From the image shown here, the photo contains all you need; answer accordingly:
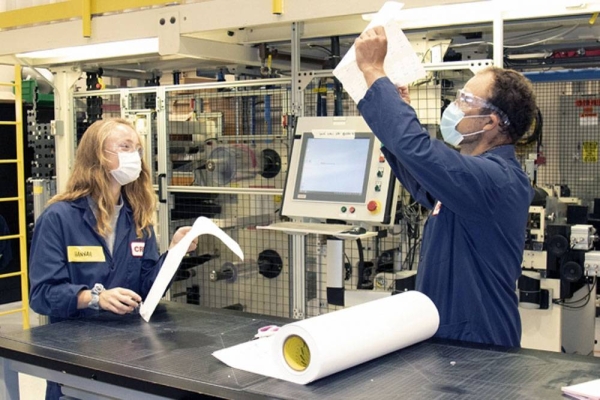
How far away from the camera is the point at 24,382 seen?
4988 mm

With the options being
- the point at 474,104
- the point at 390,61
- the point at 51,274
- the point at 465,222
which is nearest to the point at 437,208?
the point at 465,222

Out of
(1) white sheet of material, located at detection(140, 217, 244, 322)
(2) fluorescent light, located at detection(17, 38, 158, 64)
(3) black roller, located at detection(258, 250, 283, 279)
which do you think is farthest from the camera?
(3) black roller, located at detection(258, 250, 283, 279)

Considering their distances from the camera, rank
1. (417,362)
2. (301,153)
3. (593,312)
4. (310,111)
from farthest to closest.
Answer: (593,312) → (310,111) → (301,153) → (417,362)

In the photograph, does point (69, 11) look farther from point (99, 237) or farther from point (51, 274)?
point (51, 274)

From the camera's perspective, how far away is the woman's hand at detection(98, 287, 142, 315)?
2.40m

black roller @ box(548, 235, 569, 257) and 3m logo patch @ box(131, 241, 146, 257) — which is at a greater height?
3m logo patch @ box(131, 241, 146, 257)

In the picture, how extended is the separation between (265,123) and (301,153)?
1426mm

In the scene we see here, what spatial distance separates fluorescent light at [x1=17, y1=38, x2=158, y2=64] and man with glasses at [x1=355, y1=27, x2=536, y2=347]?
2.08m

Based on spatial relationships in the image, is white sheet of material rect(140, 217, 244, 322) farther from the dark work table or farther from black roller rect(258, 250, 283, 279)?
black roller rect(258, 250, 283, 279)

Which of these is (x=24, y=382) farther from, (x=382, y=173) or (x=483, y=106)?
(x=483, y=106)

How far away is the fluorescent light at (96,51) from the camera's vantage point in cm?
405

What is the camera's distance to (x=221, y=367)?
1.85 metres

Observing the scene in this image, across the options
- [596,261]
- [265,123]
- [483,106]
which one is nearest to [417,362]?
[483,106]

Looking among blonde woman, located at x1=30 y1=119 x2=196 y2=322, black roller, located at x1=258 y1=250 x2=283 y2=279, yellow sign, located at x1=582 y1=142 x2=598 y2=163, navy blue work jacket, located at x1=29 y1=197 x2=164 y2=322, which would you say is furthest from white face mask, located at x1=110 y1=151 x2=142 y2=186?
yellow sign, located at x1=582 y1=142 x2=598 y2=163
